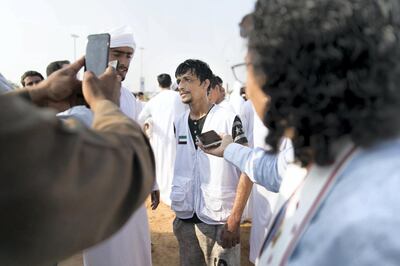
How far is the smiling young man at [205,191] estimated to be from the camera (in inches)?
117

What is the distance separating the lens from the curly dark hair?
0.89 metres

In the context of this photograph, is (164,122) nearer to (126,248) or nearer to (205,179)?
(205,179)

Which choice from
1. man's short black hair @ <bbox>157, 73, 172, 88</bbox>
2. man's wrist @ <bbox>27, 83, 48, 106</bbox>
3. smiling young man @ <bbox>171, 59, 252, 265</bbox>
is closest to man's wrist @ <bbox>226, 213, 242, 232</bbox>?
smiling young man @ <bbox>171, 59, 252, 265</bbox>

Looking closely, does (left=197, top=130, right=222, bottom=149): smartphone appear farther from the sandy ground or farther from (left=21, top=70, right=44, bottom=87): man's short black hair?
(left=21, top=70, right=44, bottom=87): man's short black hair

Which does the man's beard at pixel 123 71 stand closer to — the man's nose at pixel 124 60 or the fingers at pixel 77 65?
the man's nose at pixel 124 60

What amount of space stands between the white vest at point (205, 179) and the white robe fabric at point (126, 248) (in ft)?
2.39

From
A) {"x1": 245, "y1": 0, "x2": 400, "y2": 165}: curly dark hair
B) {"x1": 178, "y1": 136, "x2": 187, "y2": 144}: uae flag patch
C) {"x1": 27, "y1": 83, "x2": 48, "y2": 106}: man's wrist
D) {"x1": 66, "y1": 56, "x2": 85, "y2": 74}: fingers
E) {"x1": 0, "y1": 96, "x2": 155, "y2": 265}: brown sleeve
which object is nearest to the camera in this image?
{"x1": 0, "y1": 96, "x2": 155, "y2": 265}: brown sleeve

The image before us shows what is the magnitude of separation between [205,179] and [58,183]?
237 centimetres

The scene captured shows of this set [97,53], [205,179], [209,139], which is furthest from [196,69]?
[97,53]

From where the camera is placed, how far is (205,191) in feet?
10.1

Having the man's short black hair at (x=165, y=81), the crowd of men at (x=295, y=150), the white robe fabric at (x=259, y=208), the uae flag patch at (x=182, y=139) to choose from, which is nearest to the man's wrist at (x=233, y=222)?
the white robe fabric at (x=259, y=208)

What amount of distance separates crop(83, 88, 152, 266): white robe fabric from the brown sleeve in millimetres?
1277

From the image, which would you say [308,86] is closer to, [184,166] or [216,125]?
[216,125]

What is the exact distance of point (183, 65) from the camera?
348 centimetres
